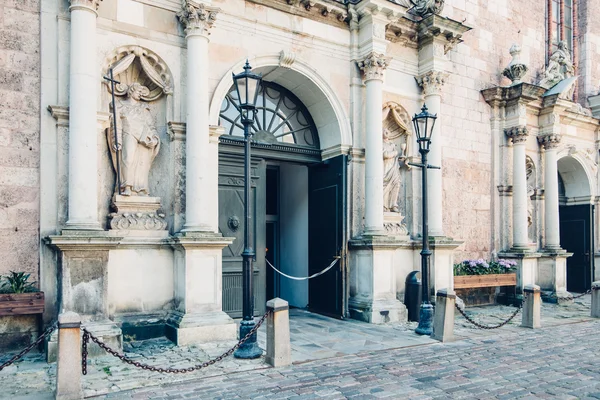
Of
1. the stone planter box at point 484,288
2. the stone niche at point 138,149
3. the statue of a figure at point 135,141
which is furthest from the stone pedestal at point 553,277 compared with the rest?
the statue of a figure at point 135,141

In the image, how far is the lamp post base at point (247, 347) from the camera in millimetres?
6879

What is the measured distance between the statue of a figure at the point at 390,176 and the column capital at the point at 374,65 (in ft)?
4.46

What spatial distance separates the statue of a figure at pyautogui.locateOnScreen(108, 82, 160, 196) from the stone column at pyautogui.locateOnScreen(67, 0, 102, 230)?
657 millimetres

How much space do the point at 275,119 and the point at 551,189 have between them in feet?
27.6

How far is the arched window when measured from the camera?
1550 centimetres

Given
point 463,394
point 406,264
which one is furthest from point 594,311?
point 463,394

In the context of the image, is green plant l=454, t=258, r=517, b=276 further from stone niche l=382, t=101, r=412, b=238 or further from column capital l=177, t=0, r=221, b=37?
column capital l=177, t=0, r=221, b=37

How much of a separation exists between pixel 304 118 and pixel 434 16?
3.51 metres

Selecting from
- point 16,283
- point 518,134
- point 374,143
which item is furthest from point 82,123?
point 518,134

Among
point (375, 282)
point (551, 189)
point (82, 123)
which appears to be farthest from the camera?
point (551, 189)

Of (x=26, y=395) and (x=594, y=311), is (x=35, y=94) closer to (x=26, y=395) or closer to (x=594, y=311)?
(x=26, y=395)

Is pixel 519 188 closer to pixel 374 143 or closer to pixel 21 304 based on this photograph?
pixel 374 143

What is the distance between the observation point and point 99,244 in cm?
718

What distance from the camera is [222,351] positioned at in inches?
292
